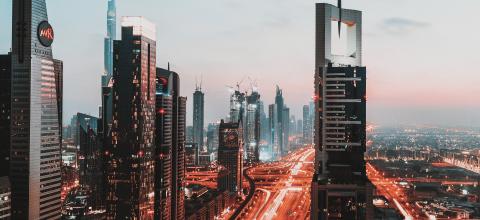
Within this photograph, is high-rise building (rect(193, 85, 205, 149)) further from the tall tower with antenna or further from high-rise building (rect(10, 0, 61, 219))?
high-rise building (rect(10, 0, 61, 219))

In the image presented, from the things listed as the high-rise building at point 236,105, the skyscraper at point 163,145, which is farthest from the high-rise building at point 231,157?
the high-rise building at point 236,105

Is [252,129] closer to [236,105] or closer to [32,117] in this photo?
[236,105]

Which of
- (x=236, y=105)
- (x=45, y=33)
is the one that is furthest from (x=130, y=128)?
(x=236, y=105)

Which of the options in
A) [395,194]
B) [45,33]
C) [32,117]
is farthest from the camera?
[395,194]

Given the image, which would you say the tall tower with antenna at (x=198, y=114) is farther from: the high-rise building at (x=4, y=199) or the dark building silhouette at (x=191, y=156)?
the high-rise building at (x=4, y=199)

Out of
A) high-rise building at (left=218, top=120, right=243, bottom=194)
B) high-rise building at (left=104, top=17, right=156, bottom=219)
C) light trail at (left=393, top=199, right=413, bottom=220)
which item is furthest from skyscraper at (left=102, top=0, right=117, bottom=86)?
light trail at (left=393, top=199, right=413, bottom=220)

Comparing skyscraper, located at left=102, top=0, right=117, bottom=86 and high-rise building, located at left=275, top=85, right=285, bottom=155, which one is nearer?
skyscraper, located at left=102, top=0, right=117, bottom=86
